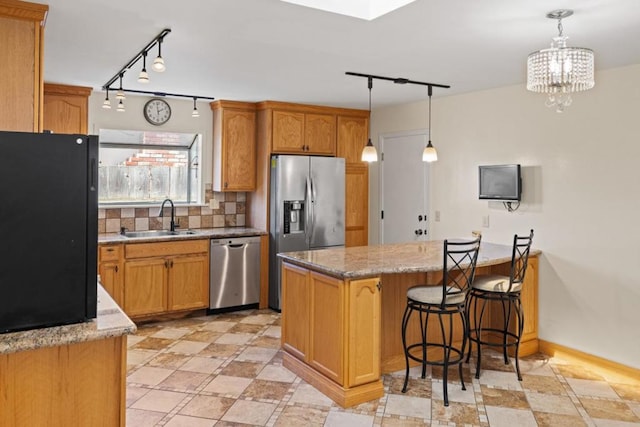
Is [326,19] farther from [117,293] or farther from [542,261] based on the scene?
[117,293]

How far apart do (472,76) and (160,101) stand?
3301mm

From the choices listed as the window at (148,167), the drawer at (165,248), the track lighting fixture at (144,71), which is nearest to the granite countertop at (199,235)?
the drawer at (165,248)

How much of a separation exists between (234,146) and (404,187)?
1.99 metres

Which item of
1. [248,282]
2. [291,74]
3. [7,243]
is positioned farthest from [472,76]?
[7,243]

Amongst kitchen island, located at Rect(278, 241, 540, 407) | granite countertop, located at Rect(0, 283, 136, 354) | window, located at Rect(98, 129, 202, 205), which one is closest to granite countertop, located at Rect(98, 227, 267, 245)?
window, located at Rect(98, 129, 202, 205)

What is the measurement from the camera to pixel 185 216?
5730 mm

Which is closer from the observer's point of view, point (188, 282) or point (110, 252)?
point (110, 252)

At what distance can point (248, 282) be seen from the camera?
554 centimetres

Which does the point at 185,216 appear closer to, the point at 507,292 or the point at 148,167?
the point at 148,167

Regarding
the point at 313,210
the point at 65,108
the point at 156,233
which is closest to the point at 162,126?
the point at 65,108

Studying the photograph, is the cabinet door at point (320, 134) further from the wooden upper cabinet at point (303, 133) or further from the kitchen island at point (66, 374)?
the kitchen island at point (66, 374)

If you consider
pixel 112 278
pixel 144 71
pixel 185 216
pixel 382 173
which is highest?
pixel 144 71

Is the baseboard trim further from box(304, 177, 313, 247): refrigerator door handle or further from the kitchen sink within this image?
the kitchen sink

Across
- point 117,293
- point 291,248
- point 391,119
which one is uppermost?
point 391,119
